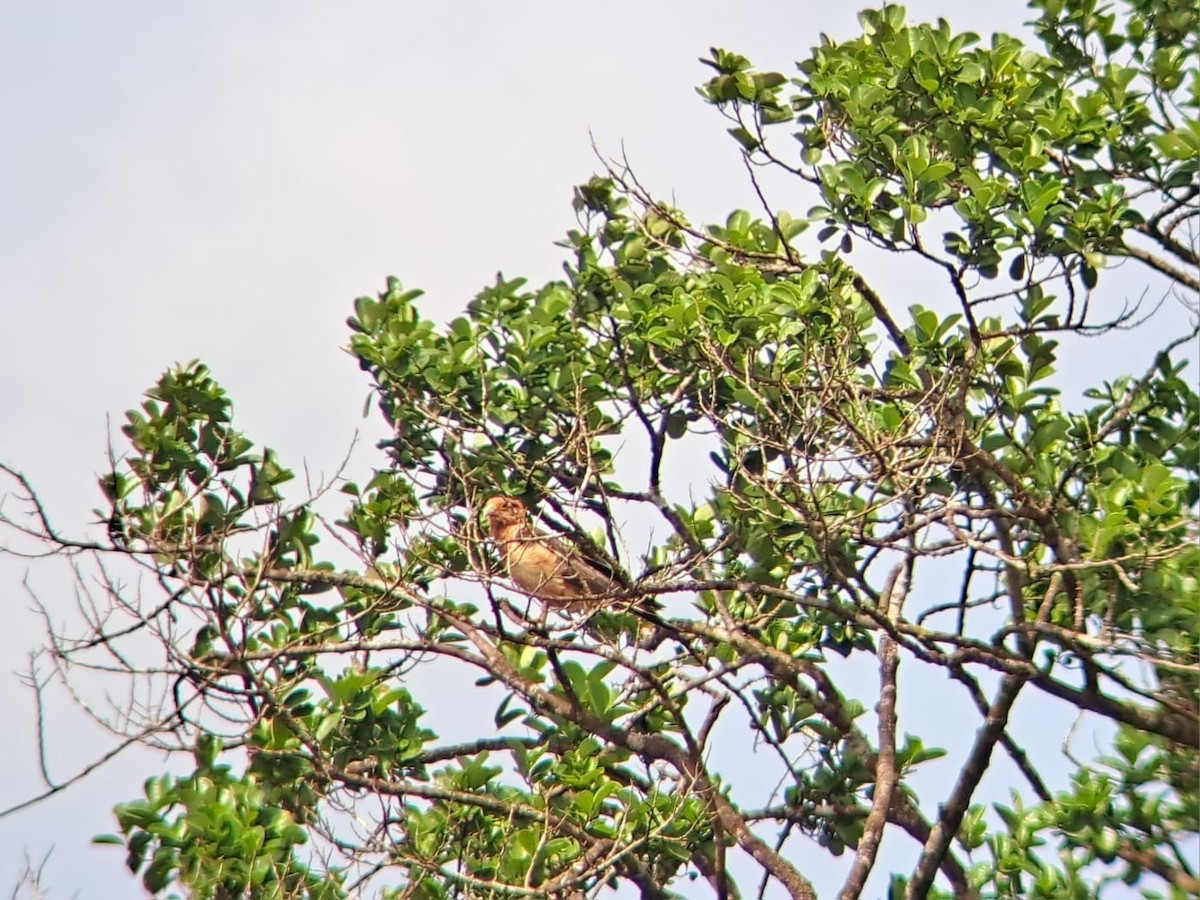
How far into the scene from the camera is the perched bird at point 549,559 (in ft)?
19.8

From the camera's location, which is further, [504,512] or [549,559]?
[549,559]

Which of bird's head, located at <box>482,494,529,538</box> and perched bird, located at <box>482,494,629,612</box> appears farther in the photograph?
bird's head, located at <box>482,494,529,538</box>

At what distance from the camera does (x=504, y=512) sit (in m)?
6.42

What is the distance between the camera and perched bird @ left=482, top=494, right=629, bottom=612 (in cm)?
603

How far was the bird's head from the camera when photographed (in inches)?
246

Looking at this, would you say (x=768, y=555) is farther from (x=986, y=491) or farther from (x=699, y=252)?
(x=699, y=252)

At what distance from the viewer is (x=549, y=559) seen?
691cm

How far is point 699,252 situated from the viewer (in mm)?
6594

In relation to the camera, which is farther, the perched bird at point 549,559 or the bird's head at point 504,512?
the bird's head at point 504,512

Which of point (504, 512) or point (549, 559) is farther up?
point (549, 559)

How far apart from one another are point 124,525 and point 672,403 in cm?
197

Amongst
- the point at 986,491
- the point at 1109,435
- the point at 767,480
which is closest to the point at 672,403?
the point at 767,480

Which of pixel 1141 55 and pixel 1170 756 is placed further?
pixel 1141 55

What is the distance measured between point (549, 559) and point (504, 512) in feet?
1.84
